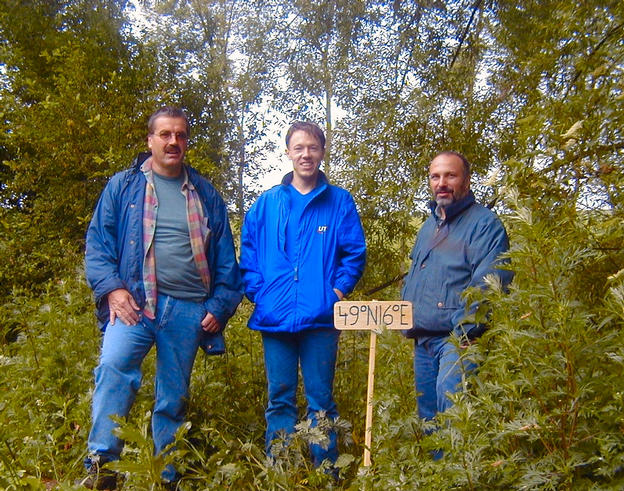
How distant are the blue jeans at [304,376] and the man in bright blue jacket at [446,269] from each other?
507 mm

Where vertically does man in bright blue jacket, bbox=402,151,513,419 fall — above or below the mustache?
below

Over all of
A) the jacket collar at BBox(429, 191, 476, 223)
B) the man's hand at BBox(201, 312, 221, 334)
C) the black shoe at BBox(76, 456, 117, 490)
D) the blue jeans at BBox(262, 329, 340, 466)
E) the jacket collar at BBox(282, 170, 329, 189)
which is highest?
the jacket collar at BBox(282, 170, 329, 189)

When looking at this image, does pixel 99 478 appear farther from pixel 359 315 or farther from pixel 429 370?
pixel 429 370

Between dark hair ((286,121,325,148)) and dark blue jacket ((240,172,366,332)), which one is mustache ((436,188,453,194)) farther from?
dark hair ((286,121,325,148))

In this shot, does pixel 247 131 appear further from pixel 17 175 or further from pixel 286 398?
pixel 286 398

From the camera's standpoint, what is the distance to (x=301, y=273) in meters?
3.69

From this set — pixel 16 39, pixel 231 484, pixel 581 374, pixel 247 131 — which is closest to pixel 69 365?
pixel 231 484

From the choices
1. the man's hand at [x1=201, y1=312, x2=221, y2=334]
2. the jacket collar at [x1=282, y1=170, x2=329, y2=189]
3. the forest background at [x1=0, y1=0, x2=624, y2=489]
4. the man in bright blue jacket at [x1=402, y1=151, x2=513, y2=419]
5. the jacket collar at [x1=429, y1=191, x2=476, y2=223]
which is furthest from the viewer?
the jacket collar at [x1=282, y1=170, x2=329, y2=189]

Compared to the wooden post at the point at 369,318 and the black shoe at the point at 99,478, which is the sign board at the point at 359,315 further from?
the black shoe at the point at 99,478

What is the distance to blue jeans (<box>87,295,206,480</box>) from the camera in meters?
3.35

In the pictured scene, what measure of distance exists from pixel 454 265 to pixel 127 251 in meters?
1.74

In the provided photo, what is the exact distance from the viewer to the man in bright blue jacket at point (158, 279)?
3475 mm

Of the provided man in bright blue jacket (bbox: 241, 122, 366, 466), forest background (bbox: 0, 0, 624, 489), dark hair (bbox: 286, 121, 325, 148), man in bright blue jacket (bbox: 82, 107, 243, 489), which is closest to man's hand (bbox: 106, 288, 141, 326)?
man in bright blue jacket (bbox: 82, 107, 243, 489)

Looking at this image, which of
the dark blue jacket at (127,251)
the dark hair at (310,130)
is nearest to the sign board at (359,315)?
the dark blue jacket at (127,251)
